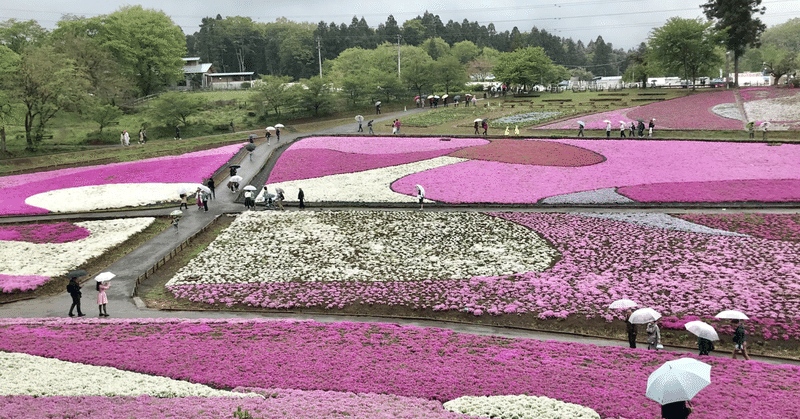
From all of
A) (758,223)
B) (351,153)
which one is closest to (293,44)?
(351,153)

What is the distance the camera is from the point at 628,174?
45312 millimetres

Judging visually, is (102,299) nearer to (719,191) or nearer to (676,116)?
(719,191)

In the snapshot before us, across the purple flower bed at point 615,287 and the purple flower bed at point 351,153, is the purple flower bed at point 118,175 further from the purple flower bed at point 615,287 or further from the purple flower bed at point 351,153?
the purple flower bed at point 615,287

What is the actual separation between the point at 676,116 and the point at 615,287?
164 ft

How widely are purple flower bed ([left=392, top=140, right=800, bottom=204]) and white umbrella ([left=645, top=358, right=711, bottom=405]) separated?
91.6 feet

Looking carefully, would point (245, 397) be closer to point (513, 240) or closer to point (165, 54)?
point (513, 240)

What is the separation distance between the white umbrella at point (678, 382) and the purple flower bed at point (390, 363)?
8.95 feet

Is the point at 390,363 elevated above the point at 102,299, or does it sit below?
below

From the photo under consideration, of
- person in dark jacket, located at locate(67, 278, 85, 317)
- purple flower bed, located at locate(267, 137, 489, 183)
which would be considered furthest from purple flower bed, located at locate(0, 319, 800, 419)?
purple flower bed, located at locate(267, 137, 489, 183)

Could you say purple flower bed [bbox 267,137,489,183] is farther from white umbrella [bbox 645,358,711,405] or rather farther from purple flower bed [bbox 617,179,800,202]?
white umbrella [bbox 645,358,711,405]

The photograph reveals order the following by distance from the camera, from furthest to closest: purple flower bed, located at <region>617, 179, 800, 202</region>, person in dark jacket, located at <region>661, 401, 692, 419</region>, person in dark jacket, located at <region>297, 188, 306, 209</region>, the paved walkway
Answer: person in dark jacket, located at <region>297, 188, 306, 209</region> < purple flower bed, located at <region>617, 179, 800, 202</region> < the paved walkway < person in dark jacket, located at <region>661, 401, 692, 419</region>

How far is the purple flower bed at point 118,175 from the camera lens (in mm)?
48812

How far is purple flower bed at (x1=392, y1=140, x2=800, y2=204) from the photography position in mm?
41312

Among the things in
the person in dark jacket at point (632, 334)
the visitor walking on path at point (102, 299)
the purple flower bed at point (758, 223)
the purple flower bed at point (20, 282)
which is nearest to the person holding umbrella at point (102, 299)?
the visitor walking on path at point (102, 299)
